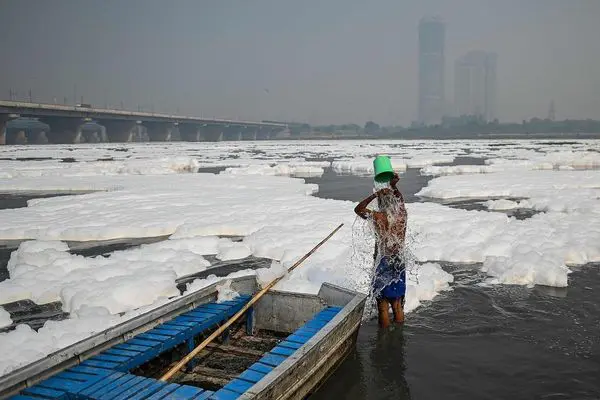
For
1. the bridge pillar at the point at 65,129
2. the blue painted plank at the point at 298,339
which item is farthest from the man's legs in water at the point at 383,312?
the bridge pillar at the point at 65,129

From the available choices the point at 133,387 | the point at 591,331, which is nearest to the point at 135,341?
the point at 133,387

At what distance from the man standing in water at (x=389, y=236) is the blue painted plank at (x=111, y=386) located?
298 cm

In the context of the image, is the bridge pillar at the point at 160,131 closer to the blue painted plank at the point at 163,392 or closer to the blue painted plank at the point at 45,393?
the blue painted plank at the point at 45,393

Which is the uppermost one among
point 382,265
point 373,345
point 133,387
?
point 382,265

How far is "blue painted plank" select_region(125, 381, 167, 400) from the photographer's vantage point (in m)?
3.73

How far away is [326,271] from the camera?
27.8ft

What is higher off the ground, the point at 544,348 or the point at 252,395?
the point at 252,395

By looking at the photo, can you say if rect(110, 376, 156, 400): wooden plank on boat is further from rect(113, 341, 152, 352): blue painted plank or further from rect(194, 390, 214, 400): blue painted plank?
rect(113, 341, 152, 352): blue painted plank

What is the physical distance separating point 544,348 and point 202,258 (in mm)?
A: 6478

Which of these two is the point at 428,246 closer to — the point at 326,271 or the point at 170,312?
the point at 326,271

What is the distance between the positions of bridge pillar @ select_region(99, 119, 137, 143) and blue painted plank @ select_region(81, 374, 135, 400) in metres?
104

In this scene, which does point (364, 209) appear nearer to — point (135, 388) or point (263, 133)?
point (135, 388)

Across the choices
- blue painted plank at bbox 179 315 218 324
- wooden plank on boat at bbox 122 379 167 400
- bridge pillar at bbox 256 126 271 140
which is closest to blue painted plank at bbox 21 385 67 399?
wooden plank on boat at bbox 122 379 167 400

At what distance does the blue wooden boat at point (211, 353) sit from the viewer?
12.5 feet
